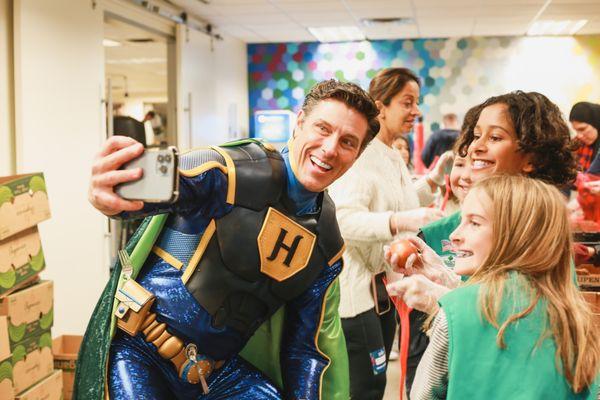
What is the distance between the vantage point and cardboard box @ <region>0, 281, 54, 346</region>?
3.36 m

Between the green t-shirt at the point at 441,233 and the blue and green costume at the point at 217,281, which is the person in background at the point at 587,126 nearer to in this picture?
the green t-shirt at the point at 441,233

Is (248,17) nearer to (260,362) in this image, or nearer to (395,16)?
(395,16)

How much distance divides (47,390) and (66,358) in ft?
1.09

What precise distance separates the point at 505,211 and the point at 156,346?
97 centimetres

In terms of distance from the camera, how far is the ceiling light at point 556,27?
333 inches

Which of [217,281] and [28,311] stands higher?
[217,281]

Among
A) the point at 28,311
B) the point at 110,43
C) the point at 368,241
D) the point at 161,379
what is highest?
the point at 110,43

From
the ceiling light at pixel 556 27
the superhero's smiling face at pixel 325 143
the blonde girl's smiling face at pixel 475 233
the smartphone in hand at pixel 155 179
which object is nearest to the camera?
the smartphone in hand at pixel 155 179

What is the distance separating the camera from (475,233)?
1.56 meters

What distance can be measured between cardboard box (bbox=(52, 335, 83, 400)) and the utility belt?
2.13 meters

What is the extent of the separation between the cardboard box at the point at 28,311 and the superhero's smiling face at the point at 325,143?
203 centimetres

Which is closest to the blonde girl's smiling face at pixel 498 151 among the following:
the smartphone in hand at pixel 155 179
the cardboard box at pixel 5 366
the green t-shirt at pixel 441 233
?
the green t-shirt at pixel 441 233

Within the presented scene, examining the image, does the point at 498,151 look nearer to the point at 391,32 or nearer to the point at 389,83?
the point at 389,83

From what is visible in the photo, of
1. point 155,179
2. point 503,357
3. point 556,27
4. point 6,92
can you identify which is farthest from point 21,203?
point 556,27
